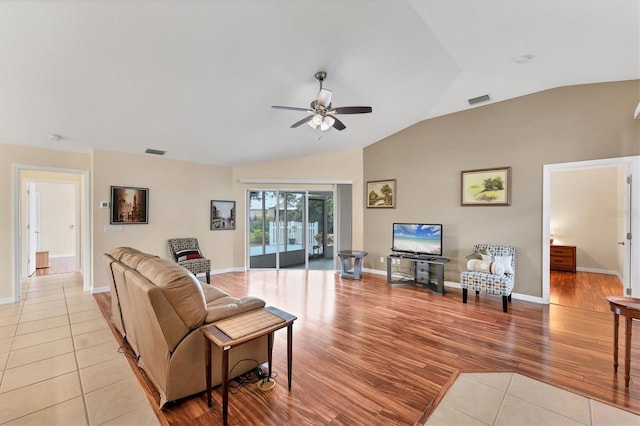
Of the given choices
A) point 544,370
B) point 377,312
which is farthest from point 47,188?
point 544,370

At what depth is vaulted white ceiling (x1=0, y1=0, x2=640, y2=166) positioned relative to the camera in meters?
2.42

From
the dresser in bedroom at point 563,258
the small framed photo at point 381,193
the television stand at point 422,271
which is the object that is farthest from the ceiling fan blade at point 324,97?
the dresser in bedroom at point 563,258

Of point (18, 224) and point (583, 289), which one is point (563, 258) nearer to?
point (583, 289)

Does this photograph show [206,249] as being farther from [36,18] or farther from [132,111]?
[36,18]

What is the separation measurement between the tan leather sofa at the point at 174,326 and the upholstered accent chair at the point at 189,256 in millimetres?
3048

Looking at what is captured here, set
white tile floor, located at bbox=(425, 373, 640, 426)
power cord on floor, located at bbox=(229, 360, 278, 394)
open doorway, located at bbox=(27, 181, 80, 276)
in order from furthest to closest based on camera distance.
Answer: open doorway, located at bbox=(27, 181, 80, 276), power cord on floor, located at bbox=(229, 360, 278, 394), white tile floor, located at bbox=(425, 373, 640, 426)

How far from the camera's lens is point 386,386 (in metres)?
2.29

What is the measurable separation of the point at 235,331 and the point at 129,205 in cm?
469

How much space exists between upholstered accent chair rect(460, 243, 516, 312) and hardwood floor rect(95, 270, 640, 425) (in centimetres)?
28

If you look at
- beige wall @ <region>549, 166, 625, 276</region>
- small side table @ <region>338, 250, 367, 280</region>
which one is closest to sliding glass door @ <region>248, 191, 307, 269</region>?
small side table @ <region>338, 250, 367, 280</region>

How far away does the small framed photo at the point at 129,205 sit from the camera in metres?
5.18

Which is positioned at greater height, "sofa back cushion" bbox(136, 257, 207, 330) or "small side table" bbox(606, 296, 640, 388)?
"sofa back cushion" bbox(136, 257, 207, 330)

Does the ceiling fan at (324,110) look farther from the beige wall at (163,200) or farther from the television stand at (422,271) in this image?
the beige wall at (163,200)

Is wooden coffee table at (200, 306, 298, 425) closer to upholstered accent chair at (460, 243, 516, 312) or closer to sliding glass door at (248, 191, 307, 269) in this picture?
upholstered accent chair at (460, 243, 516, 312)
